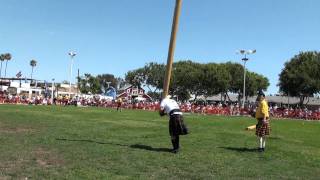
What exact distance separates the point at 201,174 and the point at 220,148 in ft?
14.6

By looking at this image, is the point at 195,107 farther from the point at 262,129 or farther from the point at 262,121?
the point at 262,129

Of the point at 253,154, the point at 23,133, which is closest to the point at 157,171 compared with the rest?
the point at 253,154

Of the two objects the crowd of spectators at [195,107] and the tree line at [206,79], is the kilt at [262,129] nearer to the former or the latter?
the crowd of spectators at [195,107]

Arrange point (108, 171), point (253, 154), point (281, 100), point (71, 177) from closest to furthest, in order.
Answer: point (71, 177), point (108, 171), point (253, 154), point (281, 100)

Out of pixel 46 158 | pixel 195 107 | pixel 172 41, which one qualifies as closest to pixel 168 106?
pixel 172 41

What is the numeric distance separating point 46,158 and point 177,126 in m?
3.47

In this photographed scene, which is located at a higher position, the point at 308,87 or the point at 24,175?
the point at 308,87

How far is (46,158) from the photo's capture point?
10031mm

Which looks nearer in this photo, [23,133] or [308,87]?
[23,133]

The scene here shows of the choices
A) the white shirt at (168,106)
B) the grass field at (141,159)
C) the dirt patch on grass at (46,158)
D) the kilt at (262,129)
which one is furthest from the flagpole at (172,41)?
the dirt patch on grass at (46,158)

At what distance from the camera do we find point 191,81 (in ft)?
300

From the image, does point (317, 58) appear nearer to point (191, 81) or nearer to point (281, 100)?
point (191, 81)

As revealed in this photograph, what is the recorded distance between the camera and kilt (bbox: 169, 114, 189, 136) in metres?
12.3

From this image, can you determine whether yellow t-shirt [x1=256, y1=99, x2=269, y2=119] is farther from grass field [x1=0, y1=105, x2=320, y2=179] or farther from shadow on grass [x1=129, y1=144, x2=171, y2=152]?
shadow on grass [x1=129, y1=144, x2=171, y2=152]
